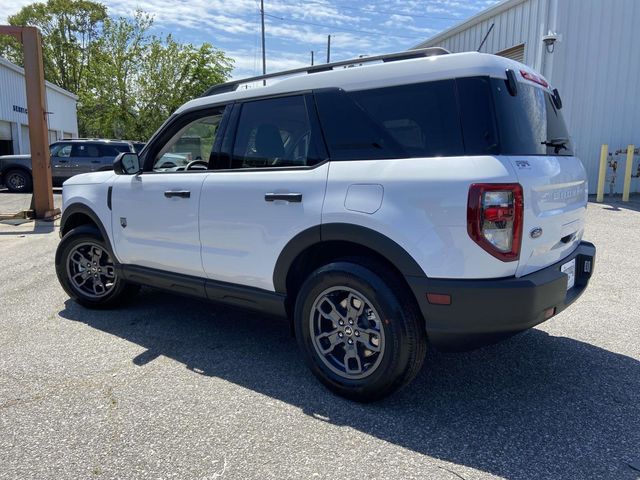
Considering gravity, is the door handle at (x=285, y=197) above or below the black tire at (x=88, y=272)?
above

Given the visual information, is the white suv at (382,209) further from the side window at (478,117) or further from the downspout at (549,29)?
the downspout at (549,29)

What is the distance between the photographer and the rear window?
8.48 feet

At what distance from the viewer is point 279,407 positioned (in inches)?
116

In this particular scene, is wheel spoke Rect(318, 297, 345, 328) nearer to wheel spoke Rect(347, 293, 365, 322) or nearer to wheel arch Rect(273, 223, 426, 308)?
wheel spoke Rect(347, 293, 365, 322)

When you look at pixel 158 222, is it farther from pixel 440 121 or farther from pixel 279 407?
pixel 440 121

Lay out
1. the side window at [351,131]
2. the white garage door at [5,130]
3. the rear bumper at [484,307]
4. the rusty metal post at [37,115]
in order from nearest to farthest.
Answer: the rear bumper at [484,307], the side window at [351,131], the rusty metal post at [37,115], the white garage door at [5,130]

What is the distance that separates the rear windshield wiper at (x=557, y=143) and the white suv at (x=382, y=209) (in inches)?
0.7

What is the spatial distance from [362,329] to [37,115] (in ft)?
34.2

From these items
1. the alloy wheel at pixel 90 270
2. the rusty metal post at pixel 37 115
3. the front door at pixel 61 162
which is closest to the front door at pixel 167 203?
the alloy wheel at pixel 90 270

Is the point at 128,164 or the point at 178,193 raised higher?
the point at 128,164

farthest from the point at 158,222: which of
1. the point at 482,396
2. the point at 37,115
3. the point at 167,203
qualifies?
the point at 37,115

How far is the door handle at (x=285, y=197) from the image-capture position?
121 inches

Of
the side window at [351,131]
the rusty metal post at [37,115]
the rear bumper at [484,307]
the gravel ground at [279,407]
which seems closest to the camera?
the gravel ground at [279,407]

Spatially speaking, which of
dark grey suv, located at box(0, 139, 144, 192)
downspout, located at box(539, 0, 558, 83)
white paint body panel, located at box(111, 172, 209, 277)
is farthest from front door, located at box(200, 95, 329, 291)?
dark grey suv, located at box(0, 139, 144, 192)
